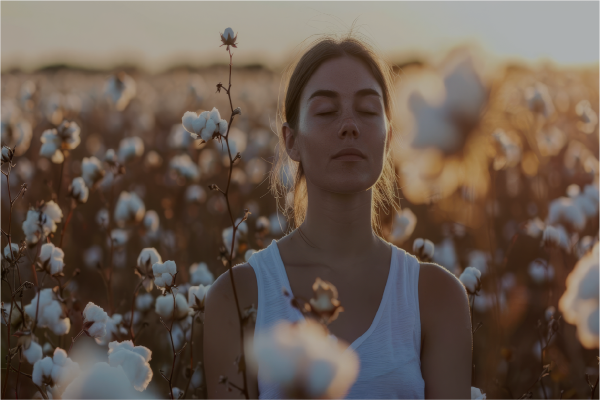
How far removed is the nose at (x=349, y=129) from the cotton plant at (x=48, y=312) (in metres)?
0.99

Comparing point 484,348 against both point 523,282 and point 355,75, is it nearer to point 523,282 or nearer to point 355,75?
point 523,282

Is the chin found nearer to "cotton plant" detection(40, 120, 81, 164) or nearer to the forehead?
the forehead

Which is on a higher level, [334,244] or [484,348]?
[334,244]

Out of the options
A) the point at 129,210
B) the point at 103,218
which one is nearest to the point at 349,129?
the point at 103,218

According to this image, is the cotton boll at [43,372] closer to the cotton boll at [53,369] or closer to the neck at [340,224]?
the cotton boll at [53,369]

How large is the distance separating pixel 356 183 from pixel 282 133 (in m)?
0.47

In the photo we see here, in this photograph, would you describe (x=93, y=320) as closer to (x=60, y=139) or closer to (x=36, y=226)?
(x=36, y=226)

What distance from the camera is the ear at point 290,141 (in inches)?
80.8

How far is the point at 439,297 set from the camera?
73.3 inches

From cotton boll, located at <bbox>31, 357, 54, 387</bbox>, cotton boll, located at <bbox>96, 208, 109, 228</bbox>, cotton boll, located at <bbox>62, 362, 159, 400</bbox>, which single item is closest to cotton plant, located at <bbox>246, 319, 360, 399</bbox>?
cotton boll, located at <bbox>62, 362, 159, 400</bbox>

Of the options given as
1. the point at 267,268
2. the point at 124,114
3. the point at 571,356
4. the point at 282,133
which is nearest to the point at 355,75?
the point at 282,133

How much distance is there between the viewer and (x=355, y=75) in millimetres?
1940

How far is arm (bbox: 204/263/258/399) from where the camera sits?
168cm

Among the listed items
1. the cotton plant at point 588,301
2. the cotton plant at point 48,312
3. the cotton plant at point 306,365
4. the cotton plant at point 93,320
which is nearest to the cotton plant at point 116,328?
the cotton plant at point 48,312
